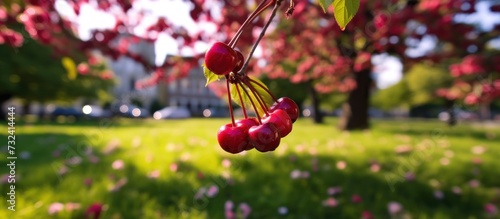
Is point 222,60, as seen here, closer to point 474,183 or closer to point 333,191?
point 333,191

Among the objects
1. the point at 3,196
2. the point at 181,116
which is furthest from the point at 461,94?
the point at 181,116

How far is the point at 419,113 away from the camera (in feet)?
147

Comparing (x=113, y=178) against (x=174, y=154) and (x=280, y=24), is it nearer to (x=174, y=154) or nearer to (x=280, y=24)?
(x=174, y=154)

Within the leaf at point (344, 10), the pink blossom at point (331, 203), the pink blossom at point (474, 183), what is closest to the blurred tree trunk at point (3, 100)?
the pink blossom at point (331, 203)

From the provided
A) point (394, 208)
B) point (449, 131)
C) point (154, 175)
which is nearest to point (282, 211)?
point (394, 208)

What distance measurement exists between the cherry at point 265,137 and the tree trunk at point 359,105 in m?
9.12

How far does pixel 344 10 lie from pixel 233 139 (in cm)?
36

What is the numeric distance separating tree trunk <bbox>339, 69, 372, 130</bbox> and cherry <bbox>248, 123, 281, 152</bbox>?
912 centimetres

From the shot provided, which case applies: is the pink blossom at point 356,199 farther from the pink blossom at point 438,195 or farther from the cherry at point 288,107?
the cherry at point 288,107

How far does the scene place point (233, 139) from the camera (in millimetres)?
771

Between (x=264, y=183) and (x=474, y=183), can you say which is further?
(x=474, y=183)

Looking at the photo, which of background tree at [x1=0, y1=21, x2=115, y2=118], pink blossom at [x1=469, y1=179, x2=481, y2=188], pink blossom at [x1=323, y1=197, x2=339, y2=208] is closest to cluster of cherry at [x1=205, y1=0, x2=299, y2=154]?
pink blossom at [x1=323, y1=197, x2=339, y2=208]

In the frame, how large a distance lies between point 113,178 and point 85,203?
72 centimetres

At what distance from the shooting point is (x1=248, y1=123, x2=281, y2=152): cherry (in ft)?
2.31
